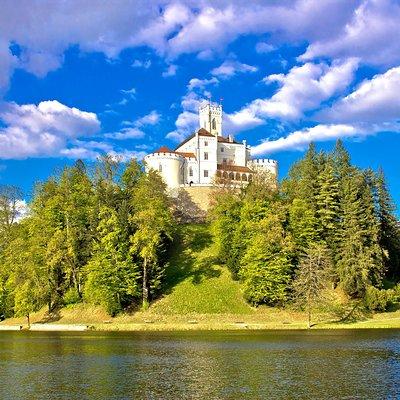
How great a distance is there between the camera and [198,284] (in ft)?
227

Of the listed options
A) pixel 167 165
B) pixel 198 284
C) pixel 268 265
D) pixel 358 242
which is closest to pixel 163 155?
pixel 167 165

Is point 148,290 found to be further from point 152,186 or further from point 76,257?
point 152,186

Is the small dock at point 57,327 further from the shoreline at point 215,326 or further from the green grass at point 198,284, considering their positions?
the green grass at point 198,284

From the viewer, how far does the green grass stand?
208 feet

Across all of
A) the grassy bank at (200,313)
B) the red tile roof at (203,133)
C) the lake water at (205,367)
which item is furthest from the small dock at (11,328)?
the red tile roof at (203,133)

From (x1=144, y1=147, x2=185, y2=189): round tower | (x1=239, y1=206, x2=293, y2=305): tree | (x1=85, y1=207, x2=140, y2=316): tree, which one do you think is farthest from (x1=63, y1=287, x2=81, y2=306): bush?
(x1=144, y1=147, x2=185, y2=189): round tower

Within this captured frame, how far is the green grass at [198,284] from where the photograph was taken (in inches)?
2494

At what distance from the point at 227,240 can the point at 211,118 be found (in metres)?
55.6

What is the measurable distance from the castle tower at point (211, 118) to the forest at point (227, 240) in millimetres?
45146

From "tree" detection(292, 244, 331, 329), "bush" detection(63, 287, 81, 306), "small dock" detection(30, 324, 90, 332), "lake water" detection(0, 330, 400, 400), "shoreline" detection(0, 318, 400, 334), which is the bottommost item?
"small dock" detection(30, 324, 90, 332)

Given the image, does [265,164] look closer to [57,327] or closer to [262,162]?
[262,162]

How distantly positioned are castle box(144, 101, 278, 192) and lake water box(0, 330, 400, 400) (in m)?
54.4

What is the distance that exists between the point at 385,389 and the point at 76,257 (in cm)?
5148

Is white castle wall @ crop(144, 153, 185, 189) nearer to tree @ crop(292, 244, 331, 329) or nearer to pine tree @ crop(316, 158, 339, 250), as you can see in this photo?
pine tree @ crop(316, 158, 339, 250)
